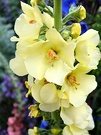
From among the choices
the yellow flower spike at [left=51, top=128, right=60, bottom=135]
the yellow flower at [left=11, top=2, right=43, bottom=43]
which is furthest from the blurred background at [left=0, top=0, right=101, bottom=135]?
the yellow flower at [left=11, top=2, right=43, bottom=43]

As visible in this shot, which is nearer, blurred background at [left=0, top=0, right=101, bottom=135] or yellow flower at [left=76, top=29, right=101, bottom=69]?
yellow flower at [left=76, top=29, right=101, bottom=69]

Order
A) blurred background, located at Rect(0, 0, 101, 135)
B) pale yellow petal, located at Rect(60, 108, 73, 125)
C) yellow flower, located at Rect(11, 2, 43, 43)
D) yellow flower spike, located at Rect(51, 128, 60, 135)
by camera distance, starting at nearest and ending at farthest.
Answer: yellow flower, located at Rect(11, 2, 43, 43)
pale yellow petal, located at Rect(60, 108, 73, 125)
yellow flower spike, located at Rect(51, 128, 60, 135)
blurred background, located at Rect(0, 0, 101, 135)

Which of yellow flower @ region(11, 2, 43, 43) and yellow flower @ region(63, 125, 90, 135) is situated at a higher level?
yellow flower @ region(11, 2, 43, 43)

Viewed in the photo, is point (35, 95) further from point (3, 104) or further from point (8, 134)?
point (3, 104)

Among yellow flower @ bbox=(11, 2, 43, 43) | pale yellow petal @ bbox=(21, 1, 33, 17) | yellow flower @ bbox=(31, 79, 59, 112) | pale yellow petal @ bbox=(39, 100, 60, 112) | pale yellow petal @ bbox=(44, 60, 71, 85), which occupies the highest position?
pale yellow petal @ bbox=(21, 1, 33, 17)

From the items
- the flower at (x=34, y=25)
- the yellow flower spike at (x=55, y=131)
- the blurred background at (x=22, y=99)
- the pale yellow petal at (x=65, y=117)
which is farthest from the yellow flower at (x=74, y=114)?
the blurred background at (x=22, y=99)

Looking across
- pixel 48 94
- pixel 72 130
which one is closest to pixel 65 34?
pixel 48 94

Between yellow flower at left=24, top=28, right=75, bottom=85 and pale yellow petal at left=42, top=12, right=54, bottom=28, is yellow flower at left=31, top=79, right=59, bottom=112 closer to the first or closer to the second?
yellow flower at left=24, top=28, right=75, bottom=85

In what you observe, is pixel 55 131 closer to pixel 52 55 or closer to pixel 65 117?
pixel 65 117
